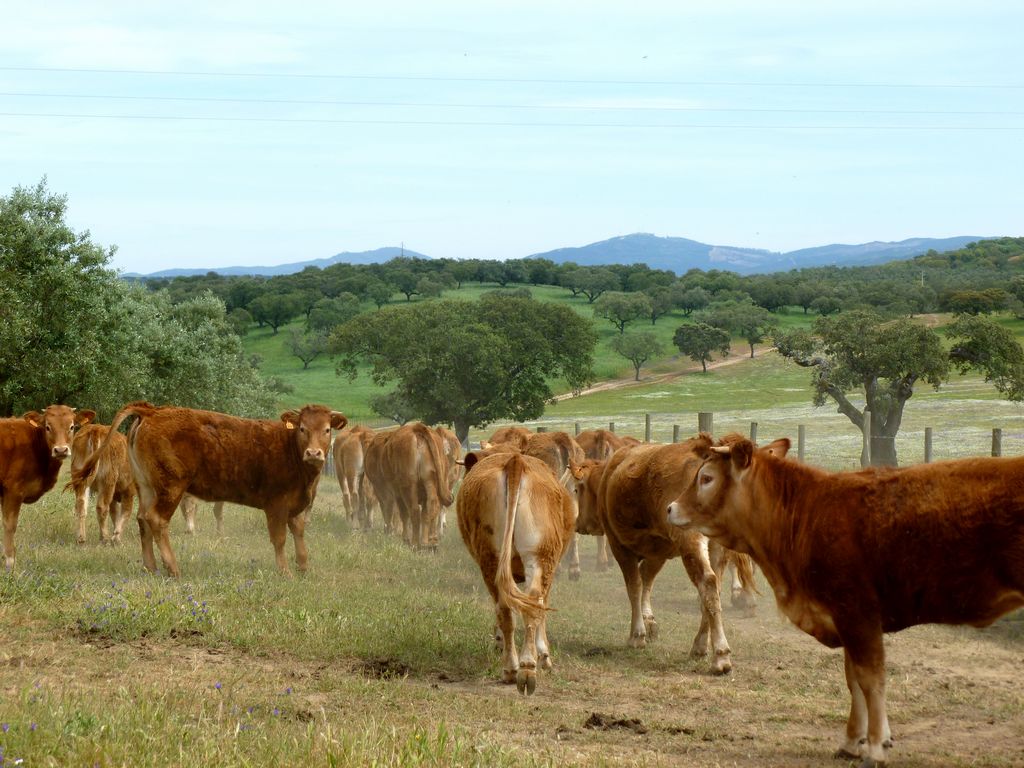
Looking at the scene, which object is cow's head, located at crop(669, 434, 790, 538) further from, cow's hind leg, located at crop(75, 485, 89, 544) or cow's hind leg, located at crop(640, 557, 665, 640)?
cow's hind leg, located at crop(75, 485, 89, 544)

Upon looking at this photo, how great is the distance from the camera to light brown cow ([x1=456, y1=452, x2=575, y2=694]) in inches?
338

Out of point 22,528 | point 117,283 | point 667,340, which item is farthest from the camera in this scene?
point 667,340

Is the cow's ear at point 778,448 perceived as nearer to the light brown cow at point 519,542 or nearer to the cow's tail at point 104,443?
the light brown cow at point 519,542

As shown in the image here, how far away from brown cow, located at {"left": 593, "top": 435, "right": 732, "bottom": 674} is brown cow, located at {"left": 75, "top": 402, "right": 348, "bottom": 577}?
4.08 meters

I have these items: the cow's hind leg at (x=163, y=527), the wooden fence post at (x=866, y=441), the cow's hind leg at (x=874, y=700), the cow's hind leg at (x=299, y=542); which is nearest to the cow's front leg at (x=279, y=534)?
the cow's hind leg at (x=299, y=542)

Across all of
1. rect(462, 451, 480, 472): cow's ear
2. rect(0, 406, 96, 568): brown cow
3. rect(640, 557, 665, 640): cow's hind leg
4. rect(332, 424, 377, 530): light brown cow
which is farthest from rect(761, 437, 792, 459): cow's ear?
rect(332, 424, 377, 530): light brown cow

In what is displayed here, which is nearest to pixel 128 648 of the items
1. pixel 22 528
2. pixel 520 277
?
pixel 22 528

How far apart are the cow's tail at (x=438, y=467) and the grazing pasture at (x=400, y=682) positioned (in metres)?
3.92

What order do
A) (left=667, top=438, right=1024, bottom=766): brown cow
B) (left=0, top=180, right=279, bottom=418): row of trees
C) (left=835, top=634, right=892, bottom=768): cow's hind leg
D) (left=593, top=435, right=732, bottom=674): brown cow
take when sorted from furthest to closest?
(left=0, top=180, right=279, bottom=418): row of trees, (left=593, top=435, right=732, bottom=674): brown cow, (left=835, top=634, right=892, bottom=768): cow's hind leg, (left=667, top=438, right=1024, bottom=766): brown cow

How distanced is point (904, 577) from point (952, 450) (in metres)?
25.0

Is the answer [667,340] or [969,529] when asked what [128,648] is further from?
[667,340]

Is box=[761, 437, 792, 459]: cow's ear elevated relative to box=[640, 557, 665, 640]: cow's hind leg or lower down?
elevated

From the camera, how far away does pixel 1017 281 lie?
270ft

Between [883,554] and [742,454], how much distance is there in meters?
1.27
